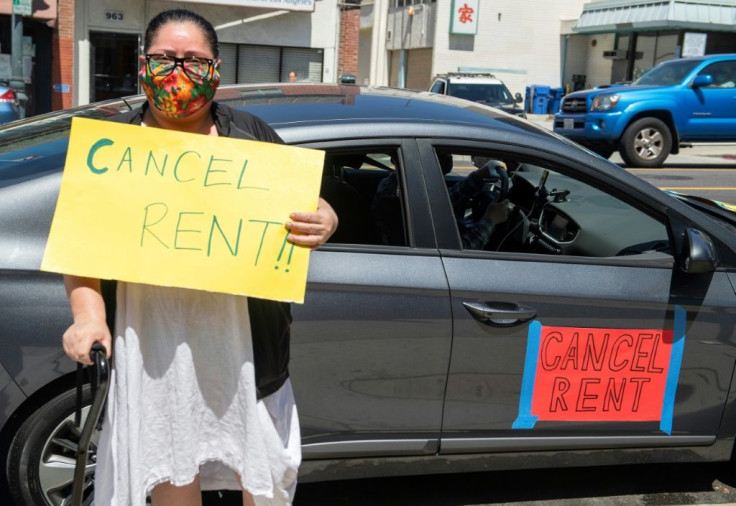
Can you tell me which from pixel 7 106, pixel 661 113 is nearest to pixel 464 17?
pixel 661 113

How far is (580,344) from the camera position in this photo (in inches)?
126

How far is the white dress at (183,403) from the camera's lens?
2193mm

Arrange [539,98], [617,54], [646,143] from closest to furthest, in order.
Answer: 1. [646,143]
2. [539,98]
3. [617,54]

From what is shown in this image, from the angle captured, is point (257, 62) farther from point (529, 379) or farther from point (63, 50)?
point (529, 379)

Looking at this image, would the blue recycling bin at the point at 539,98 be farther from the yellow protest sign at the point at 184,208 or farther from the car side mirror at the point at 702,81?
the yellow protest sign at the point at 184,208

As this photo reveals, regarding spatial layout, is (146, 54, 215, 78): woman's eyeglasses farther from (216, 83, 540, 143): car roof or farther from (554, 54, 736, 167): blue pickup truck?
(554, 54, 736, 167): blue pickup truck

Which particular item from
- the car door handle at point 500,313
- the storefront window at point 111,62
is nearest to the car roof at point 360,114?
the car door handle at point 500,313

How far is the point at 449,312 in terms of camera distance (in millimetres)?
3068

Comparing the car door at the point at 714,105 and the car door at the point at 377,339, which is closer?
the car door at the point at 377,339

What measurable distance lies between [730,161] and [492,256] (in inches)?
650

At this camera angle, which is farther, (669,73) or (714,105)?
(669,73)

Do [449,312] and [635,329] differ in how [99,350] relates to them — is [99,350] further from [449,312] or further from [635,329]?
[635,329]

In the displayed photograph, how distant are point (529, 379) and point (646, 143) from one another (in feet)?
41.3

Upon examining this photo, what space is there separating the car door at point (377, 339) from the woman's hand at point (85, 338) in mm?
905
